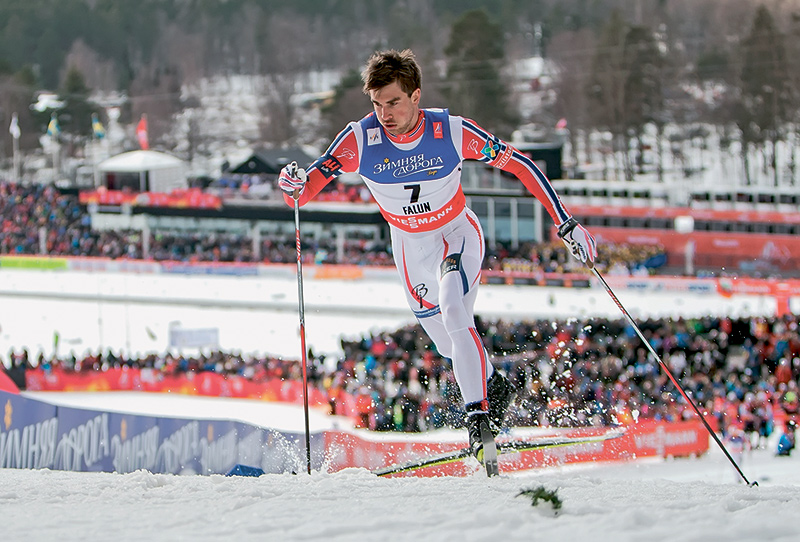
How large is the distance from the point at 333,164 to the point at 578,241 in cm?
139

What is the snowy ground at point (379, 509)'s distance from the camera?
3.23 metres

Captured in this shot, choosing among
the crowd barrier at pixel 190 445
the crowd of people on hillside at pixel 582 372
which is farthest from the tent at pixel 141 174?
the crowd barrier at pixel 190 445

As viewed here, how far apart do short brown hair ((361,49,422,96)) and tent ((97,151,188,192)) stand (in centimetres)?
3346

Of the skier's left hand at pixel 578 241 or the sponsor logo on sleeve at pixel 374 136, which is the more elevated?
the sponsor logo on sleeve at pixel 374 136

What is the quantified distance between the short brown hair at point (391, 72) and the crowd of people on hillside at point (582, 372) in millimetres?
3432

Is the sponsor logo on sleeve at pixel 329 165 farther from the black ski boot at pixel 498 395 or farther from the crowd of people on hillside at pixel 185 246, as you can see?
the crowd of people on hillside at pixel 185 246

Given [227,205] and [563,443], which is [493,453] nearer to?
[563,443]

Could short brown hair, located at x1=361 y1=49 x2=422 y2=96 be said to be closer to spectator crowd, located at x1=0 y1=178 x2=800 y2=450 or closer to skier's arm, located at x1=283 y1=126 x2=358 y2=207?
skier's arm, located at x1=283 y1=126 x2=358 y2=207

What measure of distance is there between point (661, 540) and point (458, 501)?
0.85 metres

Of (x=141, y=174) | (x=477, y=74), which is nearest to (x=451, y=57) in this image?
(x=477, y=74)

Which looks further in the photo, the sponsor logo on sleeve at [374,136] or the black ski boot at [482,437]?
the sponsor logo on sleeve at [374,136]

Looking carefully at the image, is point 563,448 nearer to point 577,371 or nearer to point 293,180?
point 577,371

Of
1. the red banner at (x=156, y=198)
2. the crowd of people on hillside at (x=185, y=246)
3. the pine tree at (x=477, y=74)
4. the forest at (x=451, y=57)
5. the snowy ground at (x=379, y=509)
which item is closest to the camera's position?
the snowy ground at (x=379, y=509)

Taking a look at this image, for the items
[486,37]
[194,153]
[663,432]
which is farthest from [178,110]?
[663,432]
